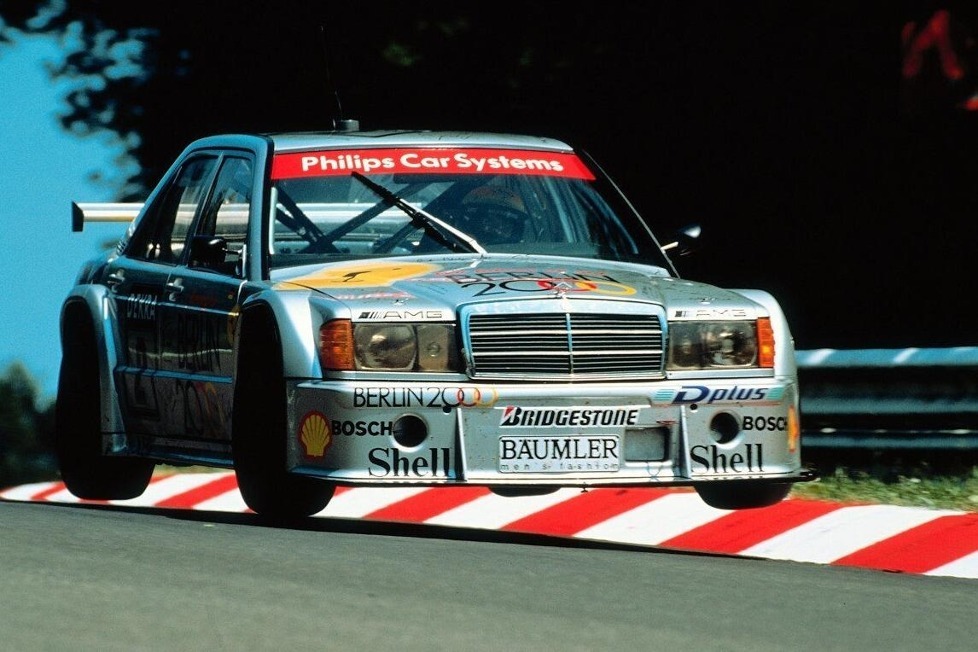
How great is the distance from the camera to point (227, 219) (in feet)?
31.3

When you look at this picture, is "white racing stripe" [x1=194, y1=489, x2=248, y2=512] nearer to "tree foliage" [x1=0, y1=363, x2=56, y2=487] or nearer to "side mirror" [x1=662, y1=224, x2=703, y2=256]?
"side mirror" [x1=662, y1=224, x2=703, y2=256]

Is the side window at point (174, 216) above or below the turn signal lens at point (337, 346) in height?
above

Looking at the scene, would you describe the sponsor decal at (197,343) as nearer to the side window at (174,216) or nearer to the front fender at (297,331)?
the side window at (174,216)

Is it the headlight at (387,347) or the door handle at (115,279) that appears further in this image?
the door handle at (115,279)

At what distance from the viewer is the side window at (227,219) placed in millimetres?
9148

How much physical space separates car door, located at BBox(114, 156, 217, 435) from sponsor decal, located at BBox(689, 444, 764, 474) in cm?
249

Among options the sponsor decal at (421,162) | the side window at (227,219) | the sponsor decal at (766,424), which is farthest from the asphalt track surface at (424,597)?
the sponsor decal at (421,162)

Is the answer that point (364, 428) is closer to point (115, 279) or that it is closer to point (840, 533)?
point (840, 533)

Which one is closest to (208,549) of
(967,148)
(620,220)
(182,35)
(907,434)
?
(620,220)

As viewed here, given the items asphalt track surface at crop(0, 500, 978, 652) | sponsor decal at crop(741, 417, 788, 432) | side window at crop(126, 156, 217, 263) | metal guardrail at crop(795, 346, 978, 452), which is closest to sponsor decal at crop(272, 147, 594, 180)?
side window at crop(126, 156, 217, 263)

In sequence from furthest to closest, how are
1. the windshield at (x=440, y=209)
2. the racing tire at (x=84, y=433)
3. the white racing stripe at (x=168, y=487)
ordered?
1. the white racing stripe at (x=168, y=487)
2. the racing tire at (x=84, y=433)
3. the windshield at (x=440, y=209)

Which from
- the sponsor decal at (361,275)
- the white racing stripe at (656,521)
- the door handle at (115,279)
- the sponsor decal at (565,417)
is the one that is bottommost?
the white racing stripe at (656,521)

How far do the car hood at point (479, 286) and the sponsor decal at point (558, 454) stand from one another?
540mm

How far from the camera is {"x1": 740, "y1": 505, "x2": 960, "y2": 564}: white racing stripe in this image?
336 inches
